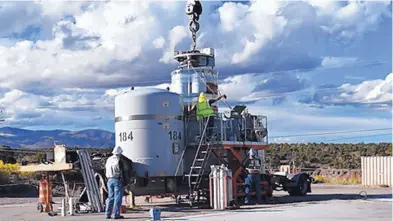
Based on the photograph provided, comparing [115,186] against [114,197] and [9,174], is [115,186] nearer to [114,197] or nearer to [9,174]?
[114,197]

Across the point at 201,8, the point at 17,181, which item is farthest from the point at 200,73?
the point at 17,181

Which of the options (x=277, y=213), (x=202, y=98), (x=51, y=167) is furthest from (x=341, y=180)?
(x=277, y=213)

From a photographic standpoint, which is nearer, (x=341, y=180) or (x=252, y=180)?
(x=252, y=180)

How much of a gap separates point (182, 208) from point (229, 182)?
6.28ft

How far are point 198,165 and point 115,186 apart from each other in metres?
5.94

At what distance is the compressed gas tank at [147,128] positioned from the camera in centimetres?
2489

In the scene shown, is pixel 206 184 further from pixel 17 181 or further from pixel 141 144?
pixel 17 181

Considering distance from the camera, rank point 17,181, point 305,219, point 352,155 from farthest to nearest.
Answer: point 352,155 → point 17,181 → point 305,219

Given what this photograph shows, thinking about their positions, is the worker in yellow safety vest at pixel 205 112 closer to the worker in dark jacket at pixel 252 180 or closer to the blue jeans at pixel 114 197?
the worker in dark jacket at pixel 252 180

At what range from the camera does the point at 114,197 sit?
20.8 m

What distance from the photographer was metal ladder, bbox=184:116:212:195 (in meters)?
25.9

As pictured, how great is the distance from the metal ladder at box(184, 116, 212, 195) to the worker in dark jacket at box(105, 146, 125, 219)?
15.8 feet

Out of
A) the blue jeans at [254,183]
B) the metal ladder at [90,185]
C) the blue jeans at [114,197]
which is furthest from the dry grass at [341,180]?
the blue jeans at [114,197]

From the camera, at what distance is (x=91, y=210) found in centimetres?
2361
